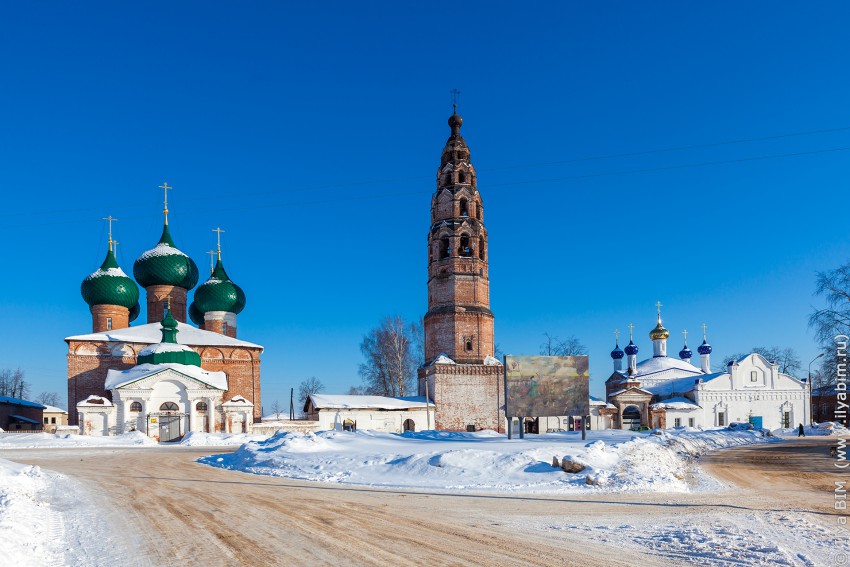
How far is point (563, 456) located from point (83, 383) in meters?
38.5

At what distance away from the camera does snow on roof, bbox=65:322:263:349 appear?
44406mm

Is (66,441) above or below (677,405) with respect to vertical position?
above

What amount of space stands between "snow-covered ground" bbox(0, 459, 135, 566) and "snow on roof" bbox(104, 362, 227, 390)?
1081 inches

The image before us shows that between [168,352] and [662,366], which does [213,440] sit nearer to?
[168,352]

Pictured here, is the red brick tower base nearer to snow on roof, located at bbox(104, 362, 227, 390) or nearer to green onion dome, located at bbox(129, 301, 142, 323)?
snow on roof, located at bbox(104, 362, 227, 390)

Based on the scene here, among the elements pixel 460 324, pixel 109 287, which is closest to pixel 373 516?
pixel 460 324

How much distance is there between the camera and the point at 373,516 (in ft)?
31.7

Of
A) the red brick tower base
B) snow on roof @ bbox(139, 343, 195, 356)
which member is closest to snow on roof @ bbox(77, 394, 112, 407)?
snow on roof @ bbox(139, 343, 195, 356)

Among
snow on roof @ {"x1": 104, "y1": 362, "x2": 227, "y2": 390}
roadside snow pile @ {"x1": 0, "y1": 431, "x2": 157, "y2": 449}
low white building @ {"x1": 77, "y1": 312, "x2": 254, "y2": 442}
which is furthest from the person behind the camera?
snow on roof @ {"x1": 104, "y1": 362, "x2": 227, "y2": 390}

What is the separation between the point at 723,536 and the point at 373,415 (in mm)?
34814

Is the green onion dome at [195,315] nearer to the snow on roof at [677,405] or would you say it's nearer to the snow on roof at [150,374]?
the snow on roof at [150,374]

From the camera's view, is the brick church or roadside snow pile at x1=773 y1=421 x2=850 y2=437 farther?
the brick church

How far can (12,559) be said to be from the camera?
6.87 meters

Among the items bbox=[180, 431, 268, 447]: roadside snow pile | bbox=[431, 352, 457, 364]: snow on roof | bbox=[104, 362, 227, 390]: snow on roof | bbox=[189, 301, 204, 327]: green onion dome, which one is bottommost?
bbox=[180, 431, 268, 447]: roadside snow pile
